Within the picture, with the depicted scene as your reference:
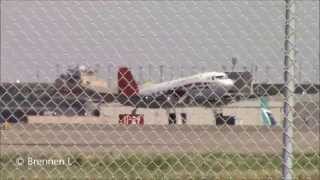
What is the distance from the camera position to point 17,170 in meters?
9.27

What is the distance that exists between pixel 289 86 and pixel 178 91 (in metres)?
1.41

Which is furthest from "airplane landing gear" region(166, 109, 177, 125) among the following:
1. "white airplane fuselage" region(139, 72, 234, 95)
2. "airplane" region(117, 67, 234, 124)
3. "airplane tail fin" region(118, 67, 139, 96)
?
"airplane tail fin" region(118, 67, 139, 96)

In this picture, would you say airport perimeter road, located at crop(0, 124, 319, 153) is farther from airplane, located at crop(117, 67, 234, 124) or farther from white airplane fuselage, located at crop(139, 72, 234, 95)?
white airplane fuselage, located at crop(139, 72, 234, 95)

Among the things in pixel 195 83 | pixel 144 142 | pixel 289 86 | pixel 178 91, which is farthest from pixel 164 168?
pixel 289 86

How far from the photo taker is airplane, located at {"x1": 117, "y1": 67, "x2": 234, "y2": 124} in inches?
199

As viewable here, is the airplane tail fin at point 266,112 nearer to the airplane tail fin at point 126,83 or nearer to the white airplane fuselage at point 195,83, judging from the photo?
the white airplane fuselage at point 195,83

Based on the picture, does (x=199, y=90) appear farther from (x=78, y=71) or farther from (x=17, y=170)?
(x=17, y=170)

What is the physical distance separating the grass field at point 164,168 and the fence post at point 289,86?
3.38m

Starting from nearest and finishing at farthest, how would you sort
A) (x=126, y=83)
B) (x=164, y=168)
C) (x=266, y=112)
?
(x=126, y=83)
(x=164, y=168)
(x=266, y=112)

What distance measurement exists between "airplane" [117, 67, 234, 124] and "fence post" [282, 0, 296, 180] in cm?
48

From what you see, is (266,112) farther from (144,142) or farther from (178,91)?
(178,91)

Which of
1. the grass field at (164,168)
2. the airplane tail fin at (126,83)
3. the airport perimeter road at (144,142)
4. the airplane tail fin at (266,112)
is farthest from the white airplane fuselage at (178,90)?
the airport perimeter road at (144,142)

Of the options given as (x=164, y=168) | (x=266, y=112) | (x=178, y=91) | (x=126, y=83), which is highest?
(x=126, y=83)

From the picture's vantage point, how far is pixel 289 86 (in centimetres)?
454
